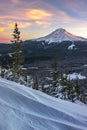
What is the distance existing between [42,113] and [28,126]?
0.64 metres

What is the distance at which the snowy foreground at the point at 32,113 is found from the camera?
505 cm

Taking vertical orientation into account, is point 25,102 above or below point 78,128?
above

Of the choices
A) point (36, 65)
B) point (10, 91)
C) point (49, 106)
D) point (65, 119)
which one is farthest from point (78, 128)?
point (36, 65)

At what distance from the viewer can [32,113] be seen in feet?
17.8

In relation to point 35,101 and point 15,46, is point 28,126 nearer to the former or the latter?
point 35,101

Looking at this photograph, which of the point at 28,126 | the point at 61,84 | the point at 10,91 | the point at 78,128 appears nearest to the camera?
the point at 28,126

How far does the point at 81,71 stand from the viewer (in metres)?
166

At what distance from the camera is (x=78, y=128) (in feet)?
17.7

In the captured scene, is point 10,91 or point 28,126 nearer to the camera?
point 28,126

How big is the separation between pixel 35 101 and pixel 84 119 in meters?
0.94

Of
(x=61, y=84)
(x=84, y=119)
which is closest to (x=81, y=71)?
(x=61, y=84)

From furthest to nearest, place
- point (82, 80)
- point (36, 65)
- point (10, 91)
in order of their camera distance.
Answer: point (36, 65) → point (82, 80) → point (10, 91)

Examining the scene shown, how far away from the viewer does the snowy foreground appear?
5.05 metres

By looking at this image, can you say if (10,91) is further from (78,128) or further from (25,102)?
(78,128)
